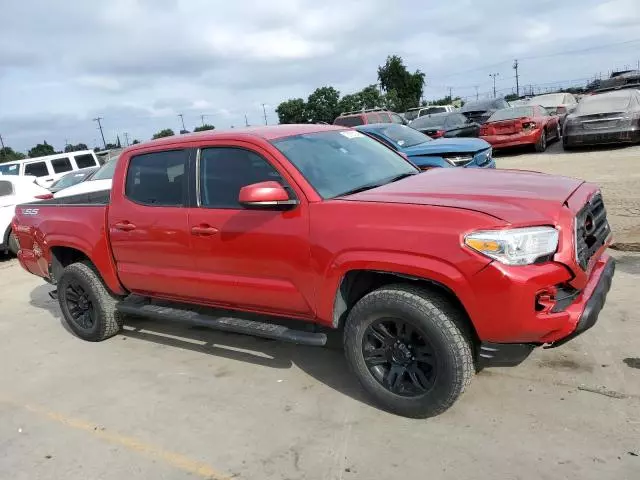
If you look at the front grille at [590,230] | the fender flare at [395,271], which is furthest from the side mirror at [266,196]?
the front grille at [590,230]

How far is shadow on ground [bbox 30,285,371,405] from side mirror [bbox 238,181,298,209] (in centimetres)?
91

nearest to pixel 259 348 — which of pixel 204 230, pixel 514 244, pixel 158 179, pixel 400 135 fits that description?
pixel 204 230

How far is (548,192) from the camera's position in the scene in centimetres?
352

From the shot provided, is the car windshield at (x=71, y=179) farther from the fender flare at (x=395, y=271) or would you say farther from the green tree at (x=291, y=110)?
the green tree at (x=291, y=110)

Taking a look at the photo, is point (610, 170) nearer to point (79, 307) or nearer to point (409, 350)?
point (409, 350)

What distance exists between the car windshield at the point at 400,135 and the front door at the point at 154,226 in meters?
5.99

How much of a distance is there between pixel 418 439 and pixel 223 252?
1840 millimetres

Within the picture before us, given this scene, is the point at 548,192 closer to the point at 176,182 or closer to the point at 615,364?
the point at 615,364

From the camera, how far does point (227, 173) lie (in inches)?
168

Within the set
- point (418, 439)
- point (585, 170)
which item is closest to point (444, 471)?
point (418, 439)

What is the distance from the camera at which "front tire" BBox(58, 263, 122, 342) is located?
5.32m

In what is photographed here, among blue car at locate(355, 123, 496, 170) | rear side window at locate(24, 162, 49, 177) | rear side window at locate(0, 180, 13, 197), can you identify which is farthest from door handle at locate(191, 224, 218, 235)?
rear side window at locate(24, 162, 49, 177)

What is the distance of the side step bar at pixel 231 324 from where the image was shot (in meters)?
3.83

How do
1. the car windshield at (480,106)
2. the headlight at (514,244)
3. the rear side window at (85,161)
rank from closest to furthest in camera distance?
the headlight at (514,244) < the rear side window at (85,161) < the car windshield at (480,106)
